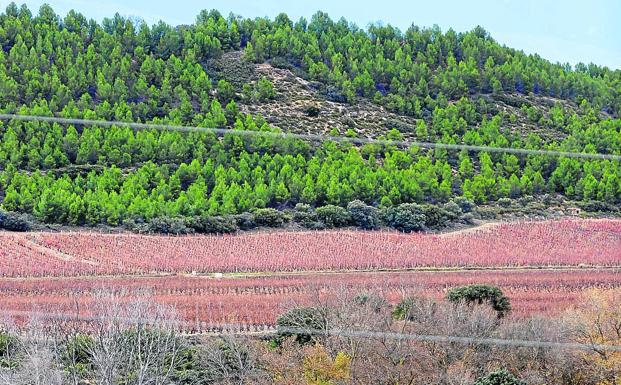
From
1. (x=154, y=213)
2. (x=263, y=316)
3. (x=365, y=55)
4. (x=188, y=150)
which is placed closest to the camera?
(x=263, y=316)

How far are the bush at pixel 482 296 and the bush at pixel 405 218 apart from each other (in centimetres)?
2097

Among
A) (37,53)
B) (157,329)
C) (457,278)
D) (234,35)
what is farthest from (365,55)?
(157,329)

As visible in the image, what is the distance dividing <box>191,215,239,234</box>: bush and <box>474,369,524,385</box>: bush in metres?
29.5

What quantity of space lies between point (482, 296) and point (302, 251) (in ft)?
49.8

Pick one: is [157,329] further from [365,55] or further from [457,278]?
[365,55]

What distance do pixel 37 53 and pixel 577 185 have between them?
37.2m

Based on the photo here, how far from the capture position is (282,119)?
266 ft

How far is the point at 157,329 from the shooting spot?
104 ft

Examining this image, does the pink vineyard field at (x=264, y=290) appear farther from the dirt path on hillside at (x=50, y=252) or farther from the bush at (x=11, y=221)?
the bush at (x=11, y=221)

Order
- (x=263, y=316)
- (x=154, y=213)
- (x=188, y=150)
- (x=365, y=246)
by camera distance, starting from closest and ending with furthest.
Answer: (x=263, y=316), (x=365, y=246), (x=154, y=213), (x=188, y=150)

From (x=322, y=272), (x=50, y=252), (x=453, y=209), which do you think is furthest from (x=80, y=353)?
A: (x=453, y=209)

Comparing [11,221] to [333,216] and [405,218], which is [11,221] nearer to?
[333,216]

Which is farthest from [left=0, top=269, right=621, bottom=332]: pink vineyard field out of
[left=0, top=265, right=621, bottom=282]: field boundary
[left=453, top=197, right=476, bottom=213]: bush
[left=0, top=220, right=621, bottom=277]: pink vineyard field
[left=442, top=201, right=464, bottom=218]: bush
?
[left=453, top=197, right=476, bottom=213]: bush

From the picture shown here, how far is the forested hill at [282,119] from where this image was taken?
207 ft
